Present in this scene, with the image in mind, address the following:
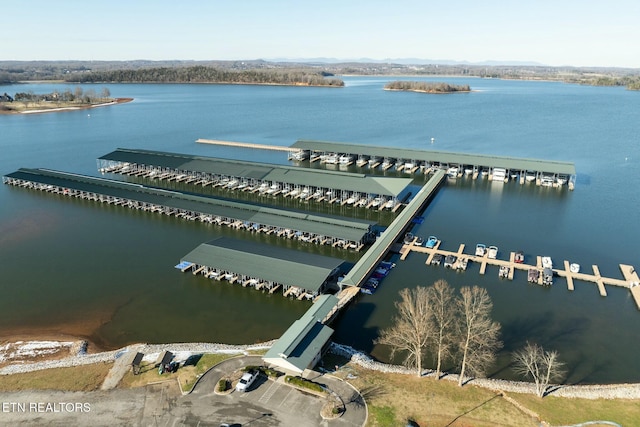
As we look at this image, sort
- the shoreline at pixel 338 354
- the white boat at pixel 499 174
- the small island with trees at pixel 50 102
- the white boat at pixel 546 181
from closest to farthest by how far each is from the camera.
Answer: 1. the shoreline at pixel 338 354
2. the white boat at pixel 546 181
3. the white boat at pixel 499 174
4. the small island with trees at pixel 50 102

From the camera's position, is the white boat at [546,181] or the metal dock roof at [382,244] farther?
the white boat at [546,181]

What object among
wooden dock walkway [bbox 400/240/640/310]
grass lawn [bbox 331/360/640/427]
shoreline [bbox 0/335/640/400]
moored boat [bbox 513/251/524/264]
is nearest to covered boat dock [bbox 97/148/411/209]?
wooden dock walkway [bbox 400/240/640/310]

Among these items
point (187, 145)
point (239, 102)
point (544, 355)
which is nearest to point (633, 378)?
point (544, 355)

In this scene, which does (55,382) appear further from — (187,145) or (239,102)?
(239,102)

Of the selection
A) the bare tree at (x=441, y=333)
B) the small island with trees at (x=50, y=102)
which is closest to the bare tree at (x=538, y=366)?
the bare tree at (x=441, y=333)

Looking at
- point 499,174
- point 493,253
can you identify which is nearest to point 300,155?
point 499,174

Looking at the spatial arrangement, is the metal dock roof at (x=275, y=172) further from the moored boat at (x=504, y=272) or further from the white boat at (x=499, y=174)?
the white boat at (x=499, y=174)

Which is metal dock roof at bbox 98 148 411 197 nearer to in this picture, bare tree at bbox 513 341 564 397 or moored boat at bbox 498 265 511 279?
moored boat at bbox 498 265 511 279
